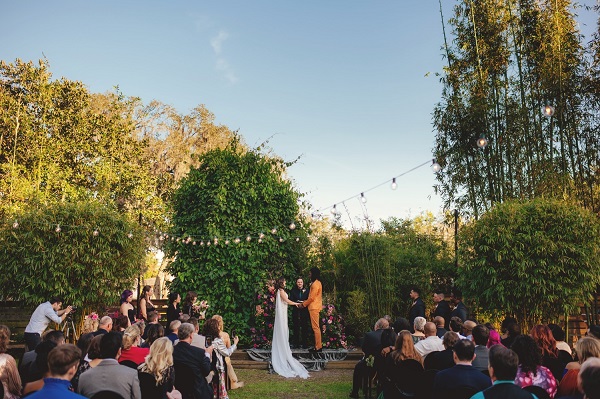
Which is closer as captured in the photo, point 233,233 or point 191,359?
point 191,359

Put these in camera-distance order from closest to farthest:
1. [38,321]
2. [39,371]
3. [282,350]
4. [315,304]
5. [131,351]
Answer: [39,371] < [131,351] < [38,321] < [282,350] < [315,304]

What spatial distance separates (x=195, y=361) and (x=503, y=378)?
3.00 m

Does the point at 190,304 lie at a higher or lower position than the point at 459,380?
higher

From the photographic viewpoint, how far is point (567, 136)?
10.8 metres

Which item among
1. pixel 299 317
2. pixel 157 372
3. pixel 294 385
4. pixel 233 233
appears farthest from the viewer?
pixel 233 233

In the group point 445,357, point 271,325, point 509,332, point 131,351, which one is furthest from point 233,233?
point 445,357

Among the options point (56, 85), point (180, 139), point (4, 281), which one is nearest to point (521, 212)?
point (4, 281)

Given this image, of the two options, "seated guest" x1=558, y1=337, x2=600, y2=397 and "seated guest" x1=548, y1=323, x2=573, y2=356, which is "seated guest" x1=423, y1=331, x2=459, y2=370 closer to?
"seated guest" x1=548, y1=323, x2=573, y2=356

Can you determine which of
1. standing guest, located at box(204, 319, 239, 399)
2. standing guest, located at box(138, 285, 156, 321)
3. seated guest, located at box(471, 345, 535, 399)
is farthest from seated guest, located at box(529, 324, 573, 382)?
standing guest, located at box(138, 285, 156, 321)

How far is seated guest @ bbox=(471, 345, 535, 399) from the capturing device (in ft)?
9.61

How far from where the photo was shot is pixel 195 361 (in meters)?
4.86

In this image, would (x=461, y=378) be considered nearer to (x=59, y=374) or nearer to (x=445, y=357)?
(x=445, y=357)

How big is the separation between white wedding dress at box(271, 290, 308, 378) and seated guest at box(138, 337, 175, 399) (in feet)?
18.5

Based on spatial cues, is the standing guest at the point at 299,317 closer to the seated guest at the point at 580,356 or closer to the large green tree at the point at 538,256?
the large green tree at the point at 538,256
